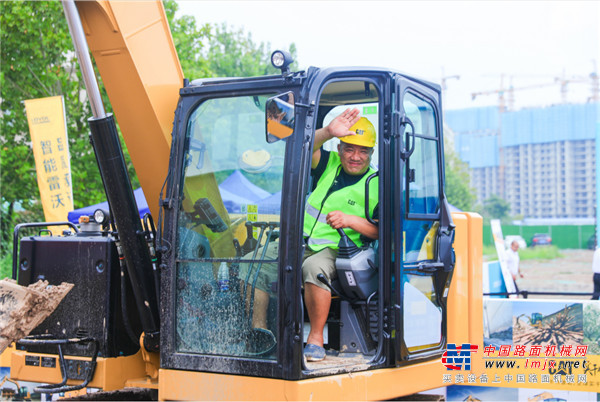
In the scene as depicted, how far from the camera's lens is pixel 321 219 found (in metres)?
4.23

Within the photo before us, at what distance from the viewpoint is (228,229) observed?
3820mm

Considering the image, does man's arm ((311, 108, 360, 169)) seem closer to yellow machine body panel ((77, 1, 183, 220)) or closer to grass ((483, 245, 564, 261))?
yellow machine body panel ((77, 1, 183, 220))

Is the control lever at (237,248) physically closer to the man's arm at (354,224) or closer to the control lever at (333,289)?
the control lever at (333,289)

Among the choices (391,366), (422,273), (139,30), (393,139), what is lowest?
(391,366)

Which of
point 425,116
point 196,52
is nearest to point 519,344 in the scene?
point 425,116

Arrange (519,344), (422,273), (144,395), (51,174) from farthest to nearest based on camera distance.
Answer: (51,174), (519,344), (144,395), (422,273)

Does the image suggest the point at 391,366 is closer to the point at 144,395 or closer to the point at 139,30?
the point at 144,395

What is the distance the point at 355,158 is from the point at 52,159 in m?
8.06

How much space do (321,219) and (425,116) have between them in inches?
38.4

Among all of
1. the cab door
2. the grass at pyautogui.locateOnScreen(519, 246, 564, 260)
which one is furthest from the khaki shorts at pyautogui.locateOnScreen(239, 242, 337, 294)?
the grass at pyautogui.locateOnScreen(519, 246, 564, 260)

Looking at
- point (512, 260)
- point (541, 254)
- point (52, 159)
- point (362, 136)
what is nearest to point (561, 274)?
point (541, 254)

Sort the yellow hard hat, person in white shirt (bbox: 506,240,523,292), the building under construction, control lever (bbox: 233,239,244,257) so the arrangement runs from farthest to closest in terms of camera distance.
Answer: the building under construction, person in white shirt (bbox: 506,240,523,292), the yellow hard hat, control lever (bbox: 233,239,244,257)

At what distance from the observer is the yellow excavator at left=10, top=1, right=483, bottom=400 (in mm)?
3594

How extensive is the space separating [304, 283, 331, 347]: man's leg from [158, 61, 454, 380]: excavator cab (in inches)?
6.9
